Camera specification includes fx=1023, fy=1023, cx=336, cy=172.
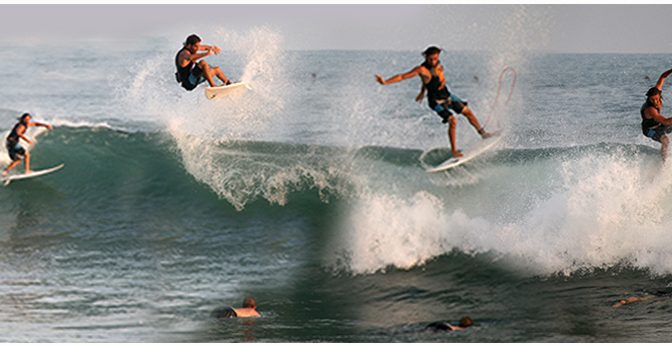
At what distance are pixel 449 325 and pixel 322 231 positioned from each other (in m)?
4.74

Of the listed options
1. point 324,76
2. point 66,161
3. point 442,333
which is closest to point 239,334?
point 442,333

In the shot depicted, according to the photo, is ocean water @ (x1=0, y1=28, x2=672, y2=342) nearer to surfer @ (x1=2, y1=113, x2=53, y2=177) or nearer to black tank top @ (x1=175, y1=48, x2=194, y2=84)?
surfer @ (x1=2, y1=113, x2=53, y2=177)

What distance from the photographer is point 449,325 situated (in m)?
10.4

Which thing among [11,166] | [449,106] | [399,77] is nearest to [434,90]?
[449,106]

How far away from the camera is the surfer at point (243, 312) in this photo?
433 inches

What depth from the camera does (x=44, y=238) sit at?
49.5 feet

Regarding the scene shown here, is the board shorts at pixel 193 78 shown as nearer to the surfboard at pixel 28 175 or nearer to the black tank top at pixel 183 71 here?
the black tank top at pixel 183 71

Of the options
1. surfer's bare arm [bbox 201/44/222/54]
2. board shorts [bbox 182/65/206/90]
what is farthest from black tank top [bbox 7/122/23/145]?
surfer's bare arm [bbox 201/44/222/54]

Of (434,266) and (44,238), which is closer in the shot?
(434,266)

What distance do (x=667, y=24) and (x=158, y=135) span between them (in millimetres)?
19777

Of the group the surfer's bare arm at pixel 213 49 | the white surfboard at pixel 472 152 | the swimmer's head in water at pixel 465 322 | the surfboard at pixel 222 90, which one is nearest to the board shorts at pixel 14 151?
the surfboard at pixel 222 90

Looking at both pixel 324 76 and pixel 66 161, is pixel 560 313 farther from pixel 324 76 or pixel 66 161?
pixel 324 76

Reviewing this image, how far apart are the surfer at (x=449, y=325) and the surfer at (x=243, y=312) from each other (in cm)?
194

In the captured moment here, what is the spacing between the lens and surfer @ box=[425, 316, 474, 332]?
407 inches
